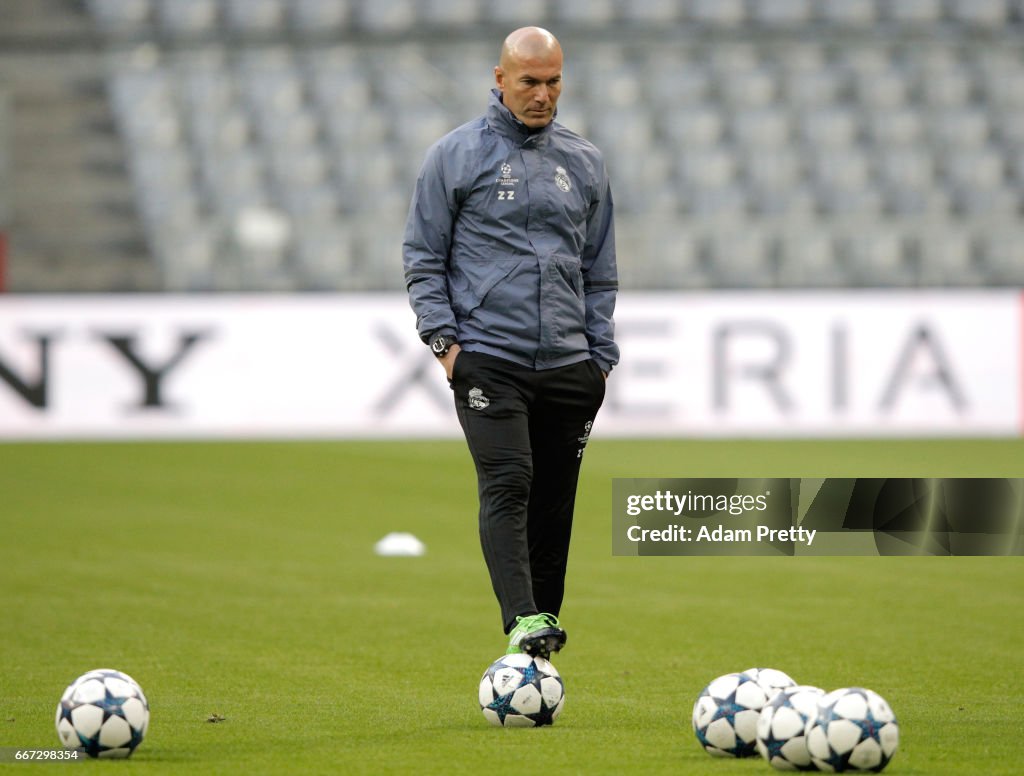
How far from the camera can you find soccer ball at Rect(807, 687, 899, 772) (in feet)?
15.5

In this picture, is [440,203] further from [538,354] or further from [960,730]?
[960,730]

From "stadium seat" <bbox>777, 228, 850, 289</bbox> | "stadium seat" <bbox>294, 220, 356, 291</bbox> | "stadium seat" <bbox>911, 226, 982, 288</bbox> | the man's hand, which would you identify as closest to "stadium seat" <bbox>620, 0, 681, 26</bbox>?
"stadium seat" <bbox>777, 228, 850, 289</bbox>

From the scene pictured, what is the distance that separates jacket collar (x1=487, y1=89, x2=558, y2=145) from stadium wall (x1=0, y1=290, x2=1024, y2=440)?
13.1 meters

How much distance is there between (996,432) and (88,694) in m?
15.3

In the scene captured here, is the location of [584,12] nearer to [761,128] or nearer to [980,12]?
[761,128]

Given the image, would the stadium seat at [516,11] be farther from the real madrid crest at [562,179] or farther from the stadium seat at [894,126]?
the real madrid crest at [562,179]

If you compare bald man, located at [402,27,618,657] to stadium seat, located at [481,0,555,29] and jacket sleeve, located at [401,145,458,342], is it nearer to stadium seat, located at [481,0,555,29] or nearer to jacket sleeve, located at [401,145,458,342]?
jacket sleeve, located at [401,145,458,342]

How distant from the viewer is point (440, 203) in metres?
5.93

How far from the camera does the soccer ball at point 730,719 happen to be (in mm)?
5113

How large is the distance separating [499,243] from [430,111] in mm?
17750

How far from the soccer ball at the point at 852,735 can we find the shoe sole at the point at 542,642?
1061mm

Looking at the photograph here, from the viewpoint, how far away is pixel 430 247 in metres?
5.95


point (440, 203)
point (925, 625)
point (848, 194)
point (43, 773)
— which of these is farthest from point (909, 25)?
point (43, 773)

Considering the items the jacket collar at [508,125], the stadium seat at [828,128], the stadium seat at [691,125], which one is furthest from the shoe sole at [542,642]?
the stadium seat at [828,128]
